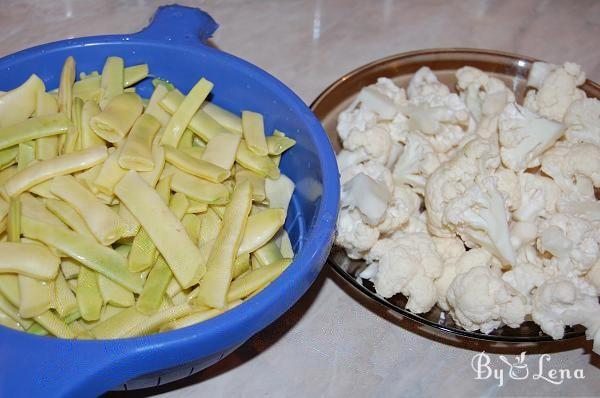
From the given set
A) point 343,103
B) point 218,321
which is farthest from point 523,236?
point 218,321

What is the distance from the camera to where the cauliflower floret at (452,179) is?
1137 millimetres

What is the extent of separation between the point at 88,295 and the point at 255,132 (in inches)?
14.8

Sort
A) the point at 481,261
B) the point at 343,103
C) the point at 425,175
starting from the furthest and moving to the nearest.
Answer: the point at 343,103, the point at 425,175, the point at 481,261

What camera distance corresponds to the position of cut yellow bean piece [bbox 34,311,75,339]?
91 cm

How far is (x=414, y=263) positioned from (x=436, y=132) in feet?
0.93

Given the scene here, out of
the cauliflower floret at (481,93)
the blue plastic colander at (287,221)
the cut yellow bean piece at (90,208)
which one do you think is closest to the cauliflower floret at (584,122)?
the cauliflower floret at (481,93)

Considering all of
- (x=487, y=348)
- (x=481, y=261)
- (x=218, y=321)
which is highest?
(x=218, y=321)

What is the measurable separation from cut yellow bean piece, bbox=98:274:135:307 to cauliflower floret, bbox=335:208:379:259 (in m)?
0.34

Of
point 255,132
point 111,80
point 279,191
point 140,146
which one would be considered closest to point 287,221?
point 279,191

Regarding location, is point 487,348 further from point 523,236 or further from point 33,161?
point 33,161

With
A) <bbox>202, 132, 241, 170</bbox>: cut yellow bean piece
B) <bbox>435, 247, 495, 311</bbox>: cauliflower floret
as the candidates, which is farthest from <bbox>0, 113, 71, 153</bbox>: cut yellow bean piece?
<bbox>435, 247, 495, 311</bbox>: cauliflower floret

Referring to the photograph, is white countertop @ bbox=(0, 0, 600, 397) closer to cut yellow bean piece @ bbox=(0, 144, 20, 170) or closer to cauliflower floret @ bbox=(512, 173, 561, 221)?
cauliflower floret @ bbox=(512, 173, 561, 221)

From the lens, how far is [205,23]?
4.09 feet

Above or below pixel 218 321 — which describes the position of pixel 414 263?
below
